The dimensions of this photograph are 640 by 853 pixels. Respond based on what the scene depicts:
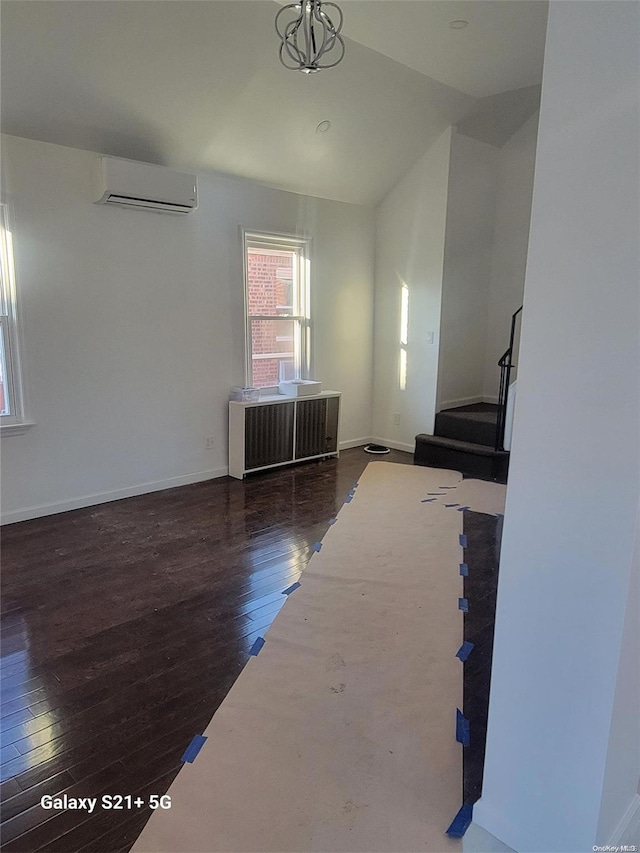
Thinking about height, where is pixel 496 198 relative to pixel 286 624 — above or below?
above

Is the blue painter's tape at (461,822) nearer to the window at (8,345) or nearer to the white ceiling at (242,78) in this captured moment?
→ the window at (8,345)

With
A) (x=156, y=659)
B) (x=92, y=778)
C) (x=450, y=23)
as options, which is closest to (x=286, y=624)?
(x=156, y=659)

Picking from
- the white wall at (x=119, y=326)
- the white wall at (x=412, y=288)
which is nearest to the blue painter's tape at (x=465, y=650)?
the white wall at (x=119, y=326)

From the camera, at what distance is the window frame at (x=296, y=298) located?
514 centimetres

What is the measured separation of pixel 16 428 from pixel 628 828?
3.95 meters

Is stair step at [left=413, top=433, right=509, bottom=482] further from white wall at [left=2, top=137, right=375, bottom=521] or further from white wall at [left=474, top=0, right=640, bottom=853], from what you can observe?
white wall at [left=474, top=0, right=640, bottom=853]

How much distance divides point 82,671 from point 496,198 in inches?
240

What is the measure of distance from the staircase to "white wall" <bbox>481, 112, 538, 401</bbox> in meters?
0.91

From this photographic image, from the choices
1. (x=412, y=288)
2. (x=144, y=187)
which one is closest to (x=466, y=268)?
(x=412, y=288)

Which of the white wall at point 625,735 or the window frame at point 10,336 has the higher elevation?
the window frame at point 10,336

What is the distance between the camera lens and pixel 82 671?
234cm

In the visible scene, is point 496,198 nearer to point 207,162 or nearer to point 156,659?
point 207,162

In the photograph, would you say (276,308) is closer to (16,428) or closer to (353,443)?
(353,443)

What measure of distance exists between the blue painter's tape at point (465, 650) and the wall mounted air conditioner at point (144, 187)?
3727 mm
